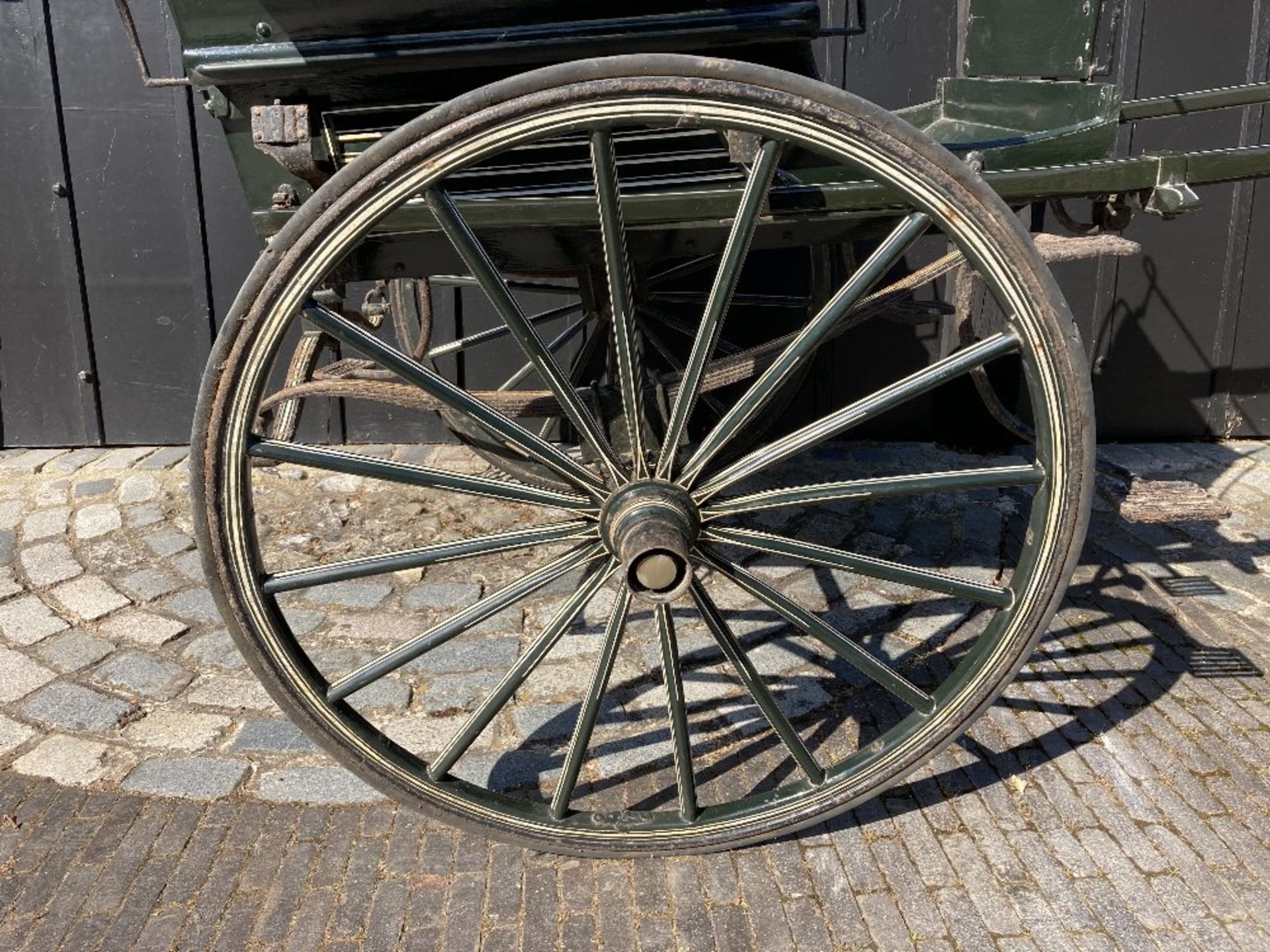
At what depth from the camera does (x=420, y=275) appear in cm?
248

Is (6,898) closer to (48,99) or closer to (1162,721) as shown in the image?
(1162,721)

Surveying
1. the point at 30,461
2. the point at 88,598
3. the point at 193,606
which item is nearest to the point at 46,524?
the point at 88,598

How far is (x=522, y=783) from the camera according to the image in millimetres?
2641

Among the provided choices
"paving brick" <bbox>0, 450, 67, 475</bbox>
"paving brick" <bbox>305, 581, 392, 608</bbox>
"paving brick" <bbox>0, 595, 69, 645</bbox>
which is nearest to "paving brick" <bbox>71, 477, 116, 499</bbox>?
"paving brick" <bbox>0, 450, 67, 475</bbox>

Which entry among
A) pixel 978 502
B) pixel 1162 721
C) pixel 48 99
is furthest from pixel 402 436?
pixel 1162 721

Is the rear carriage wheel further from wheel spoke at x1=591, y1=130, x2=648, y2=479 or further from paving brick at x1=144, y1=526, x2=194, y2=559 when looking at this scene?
paving brick at x1=144, y1=526, x2=194, y2=559

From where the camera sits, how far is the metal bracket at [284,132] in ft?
7.27

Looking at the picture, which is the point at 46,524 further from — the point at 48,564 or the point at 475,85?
the point at 475,85

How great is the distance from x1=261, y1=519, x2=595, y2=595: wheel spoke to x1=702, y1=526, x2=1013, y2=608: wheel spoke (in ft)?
1.18

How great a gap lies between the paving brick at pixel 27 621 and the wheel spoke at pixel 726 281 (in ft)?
7.46

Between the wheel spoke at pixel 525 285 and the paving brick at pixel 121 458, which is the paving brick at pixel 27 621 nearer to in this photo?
the paving brick at pixel 121 458

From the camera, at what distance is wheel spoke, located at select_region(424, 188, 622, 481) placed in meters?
1.95

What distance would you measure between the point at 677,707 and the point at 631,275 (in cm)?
88

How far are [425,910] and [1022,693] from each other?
5.48 ft
